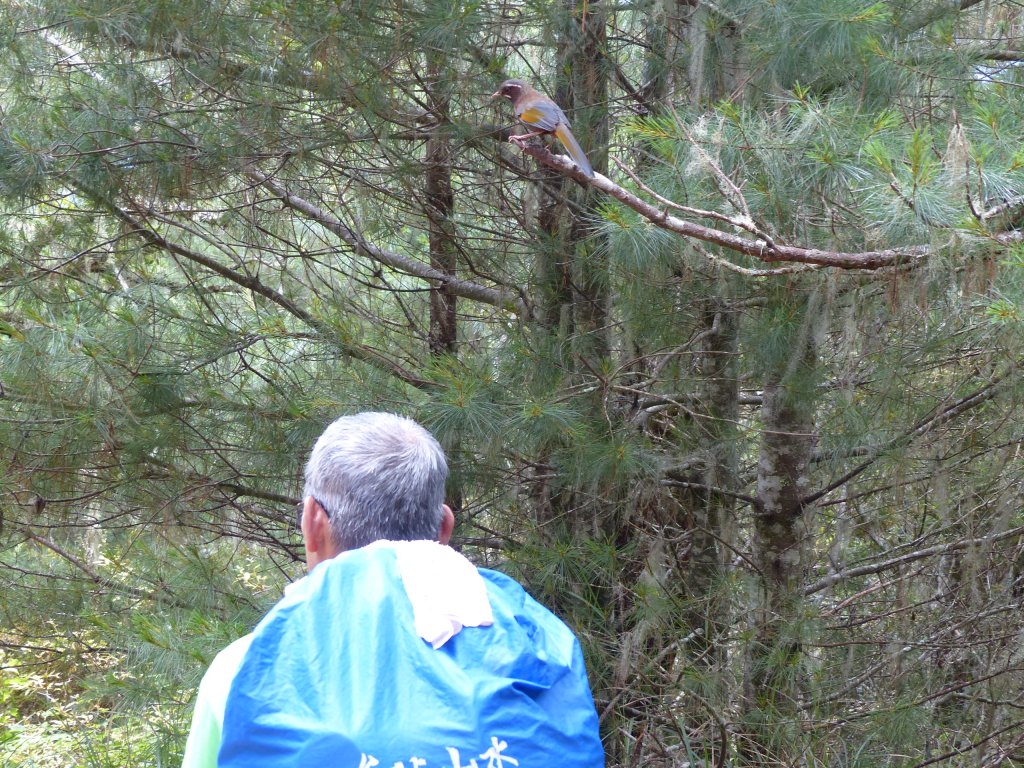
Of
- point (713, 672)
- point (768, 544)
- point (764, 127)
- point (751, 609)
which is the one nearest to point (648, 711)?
point (713, 672)

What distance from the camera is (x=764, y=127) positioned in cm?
210

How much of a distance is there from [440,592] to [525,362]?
215cm

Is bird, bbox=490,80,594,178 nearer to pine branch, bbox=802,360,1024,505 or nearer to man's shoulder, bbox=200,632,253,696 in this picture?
pine branch, bbox=802,360,1024,505

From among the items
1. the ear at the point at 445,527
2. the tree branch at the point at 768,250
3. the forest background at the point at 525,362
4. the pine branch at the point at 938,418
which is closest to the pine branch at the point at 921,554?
the forest background at the point at 525,362

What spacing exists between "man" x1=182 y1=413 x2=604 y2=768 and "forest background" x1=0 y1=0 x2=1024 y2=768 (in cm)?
150

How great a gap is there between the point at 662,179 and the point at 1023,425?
4.89ft

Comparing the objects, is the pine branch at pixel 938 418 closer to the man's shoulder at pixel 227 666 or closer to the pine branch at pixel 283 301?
the pine branch at pixel 283 301

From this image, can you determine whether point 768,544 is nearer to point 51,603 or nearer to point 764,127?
point 764,127

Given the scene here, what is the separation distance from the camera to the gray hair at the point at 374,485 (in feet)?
3.58

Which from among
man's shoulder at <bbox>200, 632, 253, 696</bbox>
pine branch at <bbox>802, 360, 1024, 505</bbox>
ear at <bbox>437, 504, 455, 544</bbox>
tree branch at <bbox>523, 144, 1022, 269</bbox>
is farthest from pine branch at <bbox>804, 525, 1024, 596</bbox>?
man's shoulder at <bbox>200, 632, 253, 696</bbox>

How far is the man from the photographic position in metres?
0.81

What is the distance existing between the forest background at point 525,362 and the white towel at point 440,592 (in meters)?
1.47

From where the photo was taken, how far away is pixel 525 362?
9.93 ft

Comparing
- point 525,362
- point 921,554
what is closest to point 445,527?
point 525,362
